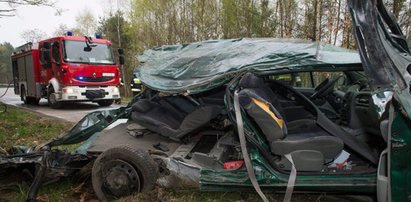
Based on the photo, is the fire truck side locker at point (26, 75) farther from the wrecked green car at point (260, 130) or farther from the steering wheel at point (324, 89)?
the steering wheel at point (324, 89)

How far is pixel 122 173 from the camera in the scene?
351 cm

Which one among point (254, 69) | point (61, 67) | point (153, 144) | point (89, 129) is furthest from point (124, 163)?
point (61, 67)

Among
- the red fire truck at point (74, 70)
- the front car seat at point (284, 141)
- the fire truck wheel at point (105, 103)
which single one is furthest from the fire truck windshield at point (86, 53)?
the front car seat at point (284, 141)

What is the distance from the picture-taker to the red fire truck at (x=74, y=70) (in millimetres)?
12078

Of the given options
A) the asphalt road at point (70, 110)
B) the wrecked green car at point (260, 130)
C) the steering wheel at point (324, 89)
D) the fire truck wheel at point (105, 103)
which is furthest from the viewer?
the fire truck wheel at point (105, 103)

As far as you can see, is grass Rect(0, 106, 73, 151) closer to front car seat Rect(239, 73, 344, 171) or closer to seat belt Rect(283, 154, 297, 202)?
front car seat Rect(239, 73, 344, 171)

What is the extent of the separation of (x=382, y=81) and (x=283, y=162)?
1036mm

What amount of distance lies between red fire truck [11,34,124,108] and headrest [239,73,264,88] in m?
9.98

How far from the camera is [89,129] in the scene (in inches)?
178

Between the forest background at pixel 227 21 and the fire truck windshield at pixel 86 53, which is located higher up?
the forest background at pixel 227 21

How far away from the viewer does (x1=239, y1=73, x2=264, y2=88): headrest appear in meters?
3.11

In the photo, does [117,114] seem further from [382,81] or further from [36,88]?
[36,88]

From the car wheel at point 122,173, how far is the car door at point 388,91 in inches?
76.4

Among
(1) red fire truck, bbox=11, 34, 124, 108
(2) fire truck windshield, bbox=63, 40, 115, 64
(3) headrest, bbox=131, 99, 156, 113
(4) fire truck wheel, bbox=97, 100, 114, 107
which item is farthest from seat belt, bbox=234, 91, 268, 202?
(4) fire truck wheel, bbox=97, 100, 114, 107
